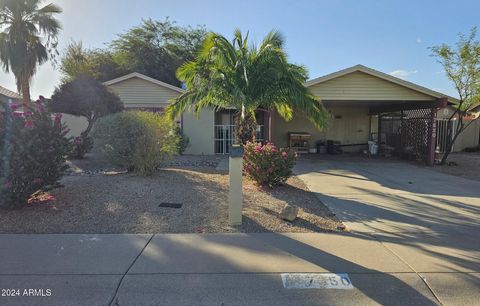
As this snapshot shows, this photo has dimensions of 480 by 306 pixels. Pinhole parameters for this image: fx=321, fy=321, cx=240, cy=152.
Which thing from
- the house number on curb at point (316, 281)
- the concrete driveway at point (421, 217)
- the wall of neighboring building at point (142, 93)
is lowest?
the house number on curb at point (316, 281)

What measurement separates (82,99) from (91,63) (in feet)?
65.7

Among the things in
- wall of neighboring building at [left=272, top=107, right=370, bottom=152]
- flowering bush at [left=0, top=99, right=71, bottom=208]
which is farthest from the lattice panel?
flowering bush at [left=0, top=99, right=71, bottom=208]

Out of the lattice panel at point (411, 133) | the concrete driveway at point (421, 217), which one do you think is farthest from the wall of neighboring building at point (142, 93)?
the lattice panel at point (411, 133)

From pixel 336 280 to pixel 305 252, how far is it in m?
0.71

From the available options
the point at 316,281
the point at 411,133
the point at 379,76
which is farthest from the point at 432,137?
the point at 316,281

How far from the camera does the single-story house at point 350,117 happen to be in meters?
13.3

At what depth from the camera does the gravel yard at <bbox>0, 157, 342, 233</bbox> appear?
5023mm

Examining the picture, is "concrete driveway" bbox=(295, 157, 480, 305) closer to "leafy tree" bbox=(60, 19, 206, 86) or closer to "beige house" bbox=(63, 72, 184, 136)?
"beige house" bbox=(63, 72, 184, 136)

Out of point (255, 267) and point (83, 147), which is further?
point (83, 147)

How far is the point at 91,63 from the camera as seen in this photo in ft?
98.1

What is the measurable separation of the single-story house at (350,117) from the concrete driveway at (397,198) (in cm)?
330

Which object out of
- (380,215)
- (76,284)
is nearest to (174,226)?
(76,284)

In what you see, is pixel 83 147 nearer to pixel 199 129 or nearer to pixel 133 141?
pixel 199 129

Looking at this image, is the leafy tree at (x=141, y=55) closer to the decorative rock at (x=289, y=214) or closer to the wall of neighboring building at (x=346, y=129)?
the wall of neighboring building at (x=346, y=129)
